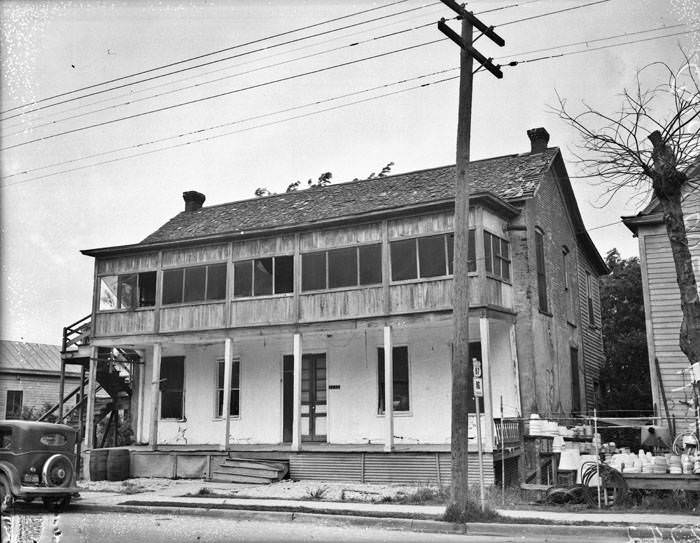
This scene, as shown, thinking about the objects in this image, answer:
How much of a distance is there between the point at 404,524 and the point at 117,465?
39.2ft

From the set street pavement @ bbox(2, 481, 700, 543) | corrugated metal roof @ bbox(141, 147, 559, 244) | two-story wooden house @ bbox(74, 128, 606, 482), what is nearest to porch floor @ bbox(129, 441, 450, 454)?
two-story wooden house @ bbox(74, 128, 606, 482)

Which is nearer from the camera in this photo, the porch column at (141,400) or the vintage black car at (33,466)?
the vintage black car at (33,466)

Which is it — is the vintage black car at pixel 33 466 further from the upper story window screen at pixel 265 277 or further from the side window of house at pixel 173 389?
the side window of house at pixel 173 389

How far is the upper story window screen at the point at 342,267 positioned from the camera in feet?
68.1

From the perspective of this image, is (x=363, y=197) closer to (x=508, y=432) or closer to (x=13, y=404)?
(x=508, y=432)

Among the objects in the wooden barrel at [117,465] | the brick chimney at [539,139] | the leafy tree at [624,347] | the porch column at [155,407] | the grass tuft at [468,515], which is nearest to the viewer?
the grass tuft at [468,515]

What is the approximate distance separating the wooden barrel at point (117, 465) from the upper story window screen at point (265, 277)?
18.8 ft

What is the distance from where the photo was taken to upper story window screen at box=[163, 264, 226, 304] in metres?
23.2

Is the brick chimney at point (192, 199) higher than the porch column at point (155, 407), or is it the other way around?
the brick chimney at point (192, 199)

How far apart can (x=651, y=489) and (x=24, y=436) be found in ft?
39.6

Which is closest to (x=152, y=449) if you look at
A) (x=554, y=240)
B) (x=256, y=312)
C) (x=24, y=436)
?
(x=256, y=312)

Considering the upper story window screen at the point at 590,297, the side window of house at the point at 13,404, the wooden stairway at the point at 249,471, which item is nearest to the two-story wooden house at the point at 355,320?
the wooden stairway at the point at 249,471

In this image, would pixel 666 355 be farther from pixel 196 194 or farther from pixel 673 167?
pixel 196 194

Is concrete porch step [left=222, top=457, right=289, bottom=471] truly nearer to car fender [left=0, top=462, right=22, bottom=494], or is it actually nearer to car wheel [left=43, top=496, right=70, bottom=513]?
car wheel [left=43, top=496, right=70, bottom=513]
